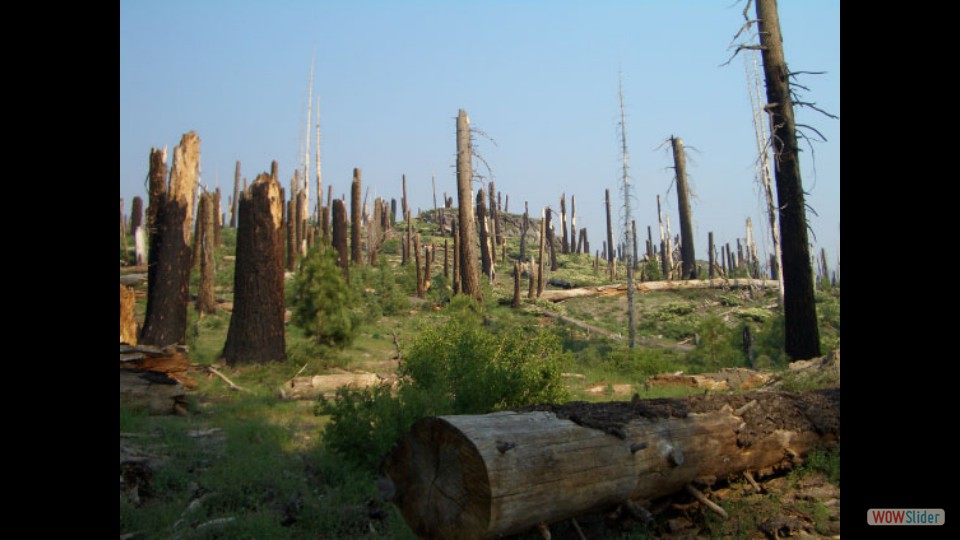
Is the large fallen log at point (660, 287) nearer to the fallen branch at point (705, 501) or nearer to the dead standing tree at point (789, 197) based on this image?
the dead standing tree at point (789, 197)

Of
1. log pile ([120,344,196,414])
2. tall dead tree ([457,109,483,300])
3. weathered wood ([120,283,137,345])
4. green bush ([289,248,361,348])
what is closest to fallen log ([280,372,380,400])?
log pile ([120,344,196,414])

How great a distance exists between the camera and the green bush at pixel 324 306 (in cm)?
1467

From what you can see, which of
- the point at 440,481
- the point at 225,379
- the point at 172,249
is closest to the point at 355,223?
the point at 172,249

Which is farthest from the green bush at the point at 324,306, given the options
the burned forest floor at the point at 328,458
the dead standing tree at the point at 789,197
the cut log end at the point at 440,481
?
the cut log end at the point at 440,481

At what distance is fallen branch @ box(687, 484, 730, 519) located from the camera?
4.91 metres

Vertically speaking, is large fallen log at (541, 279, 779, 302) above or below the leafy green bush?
above

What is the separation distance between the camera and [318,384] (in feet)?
36.9

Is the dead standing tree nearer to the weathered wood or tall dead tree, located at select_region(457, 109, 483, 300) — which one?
tall dead tree, located at select_region(457, 109, 483, 300)

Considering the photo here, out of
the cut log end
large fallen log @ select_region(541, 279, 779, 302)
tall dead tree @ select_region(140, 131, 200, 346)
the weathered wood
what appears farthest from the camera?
large fallen log @ select_region(541, 279, 779, 302)

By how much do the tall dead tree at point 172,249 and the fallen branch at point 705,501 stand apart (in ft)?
38.6

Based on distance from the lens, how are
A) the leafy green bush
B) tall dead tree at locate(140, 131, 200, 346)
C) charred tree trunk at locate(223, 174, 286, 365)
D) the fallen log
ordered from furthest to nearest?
tall dead tree at locate(140, 131, 200, 346)
charred tree trunk at locate(223, 174, 286, 365)
the fallen log
the leafy green bush
